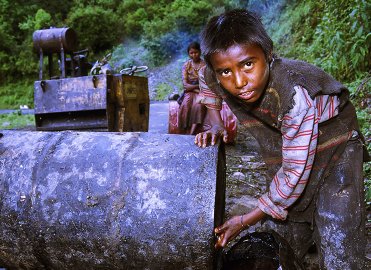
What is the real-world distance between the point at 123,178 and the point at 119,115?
3.28 m

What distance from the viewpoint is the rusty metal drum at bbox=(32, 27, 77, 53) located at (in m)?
5.38

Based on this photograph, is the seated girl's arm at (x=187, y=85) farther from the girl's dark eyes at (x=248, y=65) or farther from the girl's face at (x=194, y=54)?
the girl's dark eyes at (x=248, y=65)

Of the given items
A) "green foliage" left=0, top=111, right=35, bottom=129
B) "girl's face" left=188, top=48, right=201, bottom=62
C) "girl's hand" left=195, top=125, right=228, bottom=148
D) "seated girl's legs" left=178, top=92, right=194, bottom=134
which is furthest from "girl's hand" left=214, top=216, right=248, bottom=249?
"green foliage" left=0, top=111, right=35, bottom=129

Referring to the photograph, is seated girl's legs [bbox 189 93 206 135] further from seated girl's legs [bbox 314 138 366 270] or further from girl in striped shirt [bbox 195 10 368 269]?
seated girl's legs [bbox 314 138 366 270]

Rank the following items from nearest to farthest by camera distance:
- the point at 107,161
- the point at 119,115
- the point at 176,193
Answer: the point at 176,193 < the point at 107,161 < the point at 119,115

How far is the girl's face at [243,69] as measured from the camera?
160 centimetres

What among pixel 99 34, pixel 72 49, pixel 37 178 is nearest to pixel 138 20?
pixel 99 34

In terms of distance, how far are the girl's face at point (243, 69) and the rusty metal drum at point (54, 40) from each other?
4.28 m

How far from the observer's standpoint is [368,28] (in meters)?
5.68

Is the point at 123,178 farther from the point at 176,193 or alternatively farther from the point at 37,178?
the point at 37,178

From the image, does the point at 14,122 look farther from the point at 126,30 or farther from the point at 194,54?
the point at 126,30

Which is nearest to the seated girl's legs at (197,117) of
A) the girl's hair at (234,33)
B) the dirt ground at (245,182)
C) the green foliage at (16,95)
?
the dirt ground at (245,182)

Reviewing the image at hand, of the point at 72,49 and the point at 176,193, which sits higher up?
the point at 72,49

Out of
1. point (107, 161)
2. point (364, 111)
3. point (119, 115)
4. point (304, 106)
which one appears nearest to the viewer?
point (304, 106)
